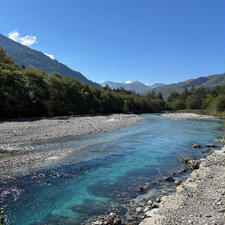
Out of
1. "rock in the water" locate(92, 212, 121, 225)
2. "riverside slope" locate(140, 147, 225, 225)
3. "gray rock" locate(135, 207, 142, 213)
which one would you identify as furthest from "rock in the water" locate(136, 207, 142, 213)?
"rock in the water" locate(92, 212, 121, 225)

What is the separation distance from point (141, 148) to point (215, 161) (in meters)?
8.87

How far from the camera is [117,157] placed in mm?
18188

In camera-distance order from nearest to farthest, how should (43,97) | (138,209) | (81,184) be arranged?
(138,209), (81,184), (43,97)

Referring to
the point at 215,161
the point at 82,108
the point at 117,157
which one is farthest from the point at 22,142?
the point at 82,108

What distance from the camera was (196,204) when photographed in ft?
27.5

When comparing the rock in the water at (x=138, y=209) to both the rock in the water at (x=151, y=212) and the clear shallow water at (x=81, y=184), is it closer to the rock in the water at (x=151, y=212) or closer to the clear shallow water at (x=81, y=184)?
the rock in the water at (x=151, y=212)

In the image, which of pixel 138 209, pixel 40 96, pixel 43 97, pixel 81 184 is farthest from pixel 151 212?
pixel 43 97

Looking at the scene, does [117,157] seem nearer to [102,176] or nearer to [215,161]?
[102,176]

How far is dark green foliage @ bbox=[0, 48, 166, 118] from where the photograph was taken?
45.2m

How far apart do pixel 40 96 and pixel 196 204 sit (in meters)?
56.8

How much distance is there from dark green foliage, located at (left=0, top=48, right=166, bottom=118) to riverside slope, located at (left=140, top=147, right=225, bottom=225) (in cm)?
4556

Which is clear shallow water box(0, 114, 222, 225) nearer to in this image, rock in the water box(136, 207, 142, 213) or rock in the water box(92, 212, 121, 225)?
rock in the water box(92, 212, 121, 225)

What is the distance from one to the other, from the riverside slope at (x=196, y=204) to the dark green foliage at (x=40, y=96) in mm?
45560

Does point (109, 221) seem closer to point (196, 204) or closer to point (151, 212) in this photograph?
point (151, 212)
